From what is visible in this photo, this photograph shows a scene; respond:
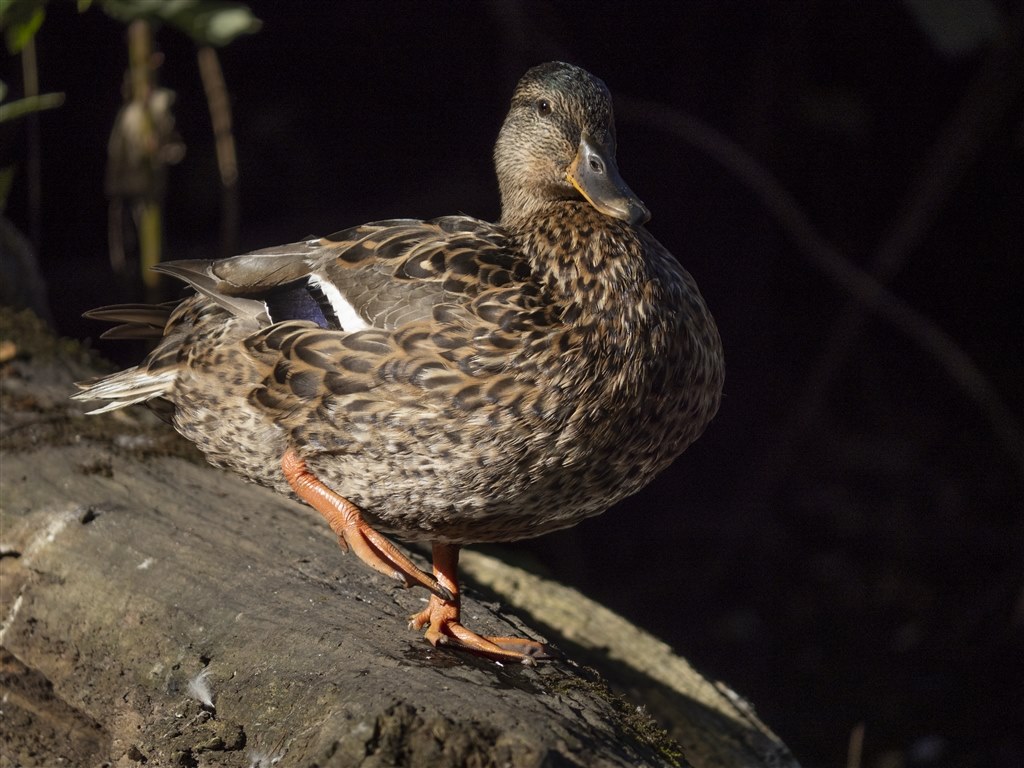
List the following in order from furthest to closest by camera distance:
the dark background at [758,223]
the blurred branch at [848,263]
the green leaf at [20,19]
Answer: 1. the dark background at [758,223]
2. the blurred branch at [848,263]
3. the green leaf at [20,19]

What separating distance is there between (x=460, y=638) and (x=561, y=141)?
1211 mm

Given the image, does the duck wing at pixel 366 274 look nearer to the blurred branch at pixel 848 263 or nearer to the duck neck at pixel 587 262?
the duck neck at pixel 587 262

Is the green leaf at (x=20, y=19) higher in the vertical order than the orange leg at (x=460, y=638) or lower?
higher

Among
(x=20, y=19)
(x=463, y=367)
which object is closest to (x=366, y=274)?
(x=463, y=367)

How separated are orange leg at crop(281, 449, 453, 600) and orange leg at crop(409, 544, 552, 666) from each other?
0.03 meters

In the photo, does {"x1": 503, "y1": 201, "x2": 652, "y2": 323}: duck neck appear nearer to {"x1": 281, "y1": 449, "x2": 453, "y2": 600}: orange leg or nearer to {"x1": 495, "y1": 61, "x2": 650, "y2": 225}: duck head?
{"x1": 495, "y1": 61, "x2": 650, "y2": 225}: duck head

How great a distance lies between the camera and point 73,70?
235 inches

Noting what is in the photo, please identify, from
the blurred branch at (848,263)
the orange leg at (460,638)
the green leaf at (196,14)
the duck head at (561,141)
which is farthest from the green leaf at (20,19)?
the blurred branch at (848,263)

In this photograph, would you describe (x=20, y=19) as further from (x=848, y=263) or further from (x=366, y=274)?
(x=848, y=263)

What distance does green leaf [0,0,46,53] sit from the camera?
3.30m

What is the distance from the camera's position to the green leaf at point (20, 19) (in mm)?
3299

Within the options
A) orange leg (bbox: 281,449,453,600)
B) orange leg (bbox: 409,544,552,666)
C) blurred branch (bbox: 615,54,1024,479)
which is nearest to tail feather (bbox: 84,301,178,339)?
orange leg (bbox: 281,449,453,600)

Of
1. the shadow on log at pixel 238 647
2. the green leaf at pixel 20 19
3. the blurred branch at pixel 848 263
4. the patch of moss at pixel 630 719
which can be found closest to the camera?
the shadow on log at pixel 238 647

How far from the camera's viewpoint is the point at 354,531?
2.66 m
